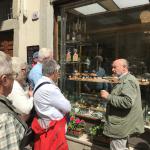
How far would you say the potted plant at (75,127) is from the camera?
17.4 feet

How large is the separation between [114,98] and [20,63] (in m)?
1.37

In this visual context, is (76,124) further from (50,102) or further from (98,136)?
(50,102)

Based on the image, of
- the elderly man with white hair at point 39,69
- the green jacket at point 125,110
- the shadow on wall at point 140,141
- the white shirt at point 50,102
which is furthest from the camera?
the shadow on wall at point 140,141

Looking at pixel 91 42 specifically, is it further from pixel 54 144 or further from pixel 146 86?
pixel 54 144

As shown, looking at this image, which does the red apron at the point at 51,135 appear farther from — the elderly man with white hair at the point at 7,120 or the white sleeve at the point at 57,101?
the elderly man with white hair at the point at 7,120

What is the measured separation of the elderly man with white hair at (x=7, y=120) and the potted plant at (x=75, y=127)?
11.7 ft

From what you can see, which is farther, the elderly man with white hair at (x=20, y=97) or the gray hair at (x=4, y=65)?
the elderly man with white hair at (x=20, y=97)

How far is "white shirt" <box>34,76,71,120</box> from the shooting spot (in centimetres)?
322

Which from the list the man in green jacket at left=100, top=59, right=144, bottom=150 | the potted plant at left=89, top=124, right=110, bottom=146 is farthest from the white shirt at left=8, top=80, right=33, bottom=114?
the potted plant at left=89, top=124, right=110, bottom=146

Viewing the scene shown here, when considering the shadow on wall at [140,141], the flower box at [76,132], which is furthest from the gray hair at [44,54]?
the shadow on wall at [140,141]

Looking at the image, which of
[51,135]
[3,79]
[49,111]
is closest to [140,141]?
[51,135]

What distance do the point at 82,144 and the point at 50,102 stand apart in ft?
7.07

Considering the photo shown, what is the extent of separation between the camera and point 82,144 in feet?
16.8

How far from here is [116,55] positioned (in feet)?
19.1
